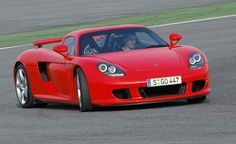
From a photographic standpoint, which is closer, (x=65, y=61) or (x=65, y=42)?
(x=65, y=61)

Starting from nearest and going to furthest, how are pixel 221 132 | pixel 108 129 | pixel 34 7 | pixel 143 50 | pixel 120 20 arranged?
pixel 221 132, pixel 108 129, pixel 143 50, pixel 120 20, pixel 34 7

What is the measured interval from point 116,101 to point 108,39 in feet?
4.79

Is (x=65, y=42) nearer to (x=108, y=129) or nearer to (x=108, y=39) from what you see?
(x=108, y=39)

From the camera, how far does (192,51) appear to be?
13500 mm

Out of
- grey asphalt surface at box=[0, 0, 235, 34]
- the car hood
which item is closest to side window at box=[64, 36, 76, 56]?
the car hood

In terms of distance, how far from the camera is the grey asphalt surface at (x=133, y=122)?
1013cm

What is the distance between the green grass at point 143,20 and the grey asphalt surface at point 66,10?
0.90 m

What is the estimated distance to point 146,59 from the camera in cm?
1327

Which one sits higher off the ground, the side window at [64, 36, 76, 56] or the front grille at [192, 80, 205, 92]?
the side window at [64, 36, 76, 56]

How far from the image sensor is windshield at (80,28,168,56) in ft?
45.9

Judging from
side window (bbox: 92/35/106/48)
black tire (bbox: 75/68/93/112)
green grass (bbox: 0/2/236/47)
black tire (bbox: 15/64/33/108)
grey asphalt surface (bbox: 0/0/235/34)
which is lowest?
grey asphalt surface (bbox: 0/0/235/34)

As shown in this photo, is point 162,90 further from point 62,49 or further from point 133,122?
point 62,49

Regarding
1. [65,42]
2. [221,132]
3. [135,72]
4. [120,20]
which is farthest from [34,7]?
[221,132]

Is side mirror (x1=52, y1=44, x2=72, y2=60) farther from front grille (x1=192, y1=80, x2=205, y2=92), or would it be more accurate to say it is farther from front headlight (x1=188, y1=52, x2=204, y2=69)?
front grille (x1=192, y1=80, x2=205, y2=92)
